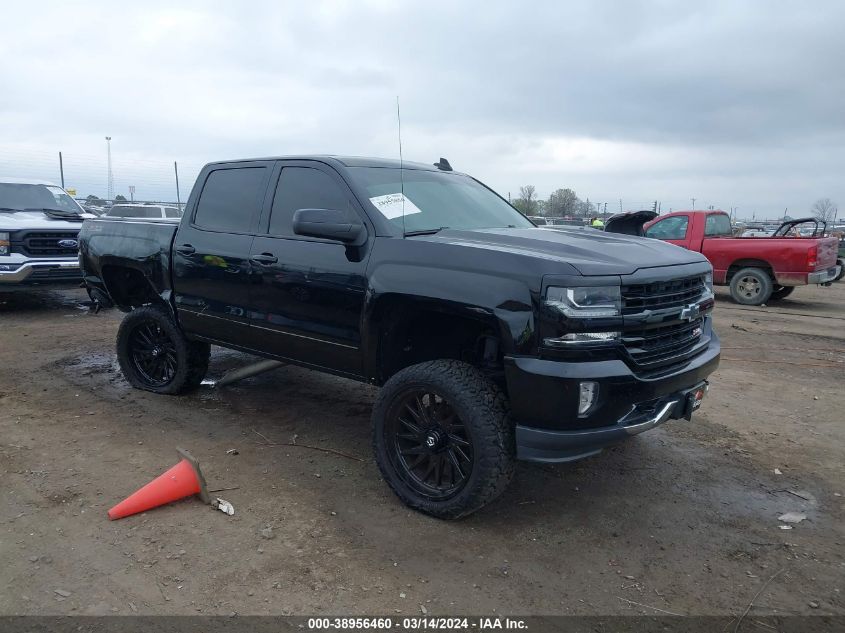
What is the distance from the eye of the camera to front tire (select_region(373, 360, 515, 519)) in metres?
3.15

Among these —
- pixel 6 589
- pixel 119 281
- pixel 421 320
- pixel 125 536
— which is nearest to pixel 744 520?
pixel 421 320

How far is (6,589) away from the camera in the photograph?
2.76 metres

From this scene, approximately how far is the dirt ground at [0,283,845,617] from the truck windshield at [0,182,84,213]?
535 centimetres

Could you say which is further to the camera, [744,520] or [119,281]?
[119,281]

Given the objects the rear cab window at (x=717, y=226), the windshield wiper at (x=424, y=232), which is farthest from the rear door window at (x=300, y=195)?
the rear cab window at (x=717, y=226)

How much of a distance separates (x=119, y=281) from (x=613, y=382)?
14.8 feet

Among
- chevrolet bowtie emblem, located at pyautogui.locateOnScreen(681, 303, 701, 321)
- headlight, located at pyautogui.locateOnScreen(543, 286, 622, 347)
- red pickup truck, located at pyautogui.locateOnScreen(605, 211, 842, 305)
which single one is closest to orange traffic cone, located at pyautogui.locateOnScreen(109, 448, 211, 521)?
headlight, located at pyautogui.locateOnScreen(543, 286, 622, 347)

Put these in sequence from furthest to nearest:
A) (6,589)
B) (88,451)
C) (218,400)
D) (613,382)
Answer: (218,400), (88,451), (613,382), (6,589)

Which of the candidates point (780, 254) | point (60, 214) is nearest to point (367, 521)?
point (60, 214)

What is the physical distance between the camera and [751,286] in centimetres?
1150

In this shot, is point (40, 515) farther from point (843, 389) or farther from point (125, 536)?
point (843, 389)

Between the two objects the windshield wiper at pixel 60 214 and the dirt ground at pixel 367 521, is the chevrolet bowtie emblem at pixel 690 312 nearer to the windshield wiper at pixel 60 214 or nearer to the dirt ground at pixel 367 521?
the dirt ground at pixel 367 521

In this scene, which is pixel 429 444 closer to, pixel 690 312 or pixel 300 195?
pixel 690 312

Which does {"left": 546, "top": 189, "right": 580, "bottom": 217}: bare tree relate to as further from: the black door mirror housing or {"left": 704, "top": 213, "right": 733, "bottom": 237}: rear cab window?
the black door mirror housing
